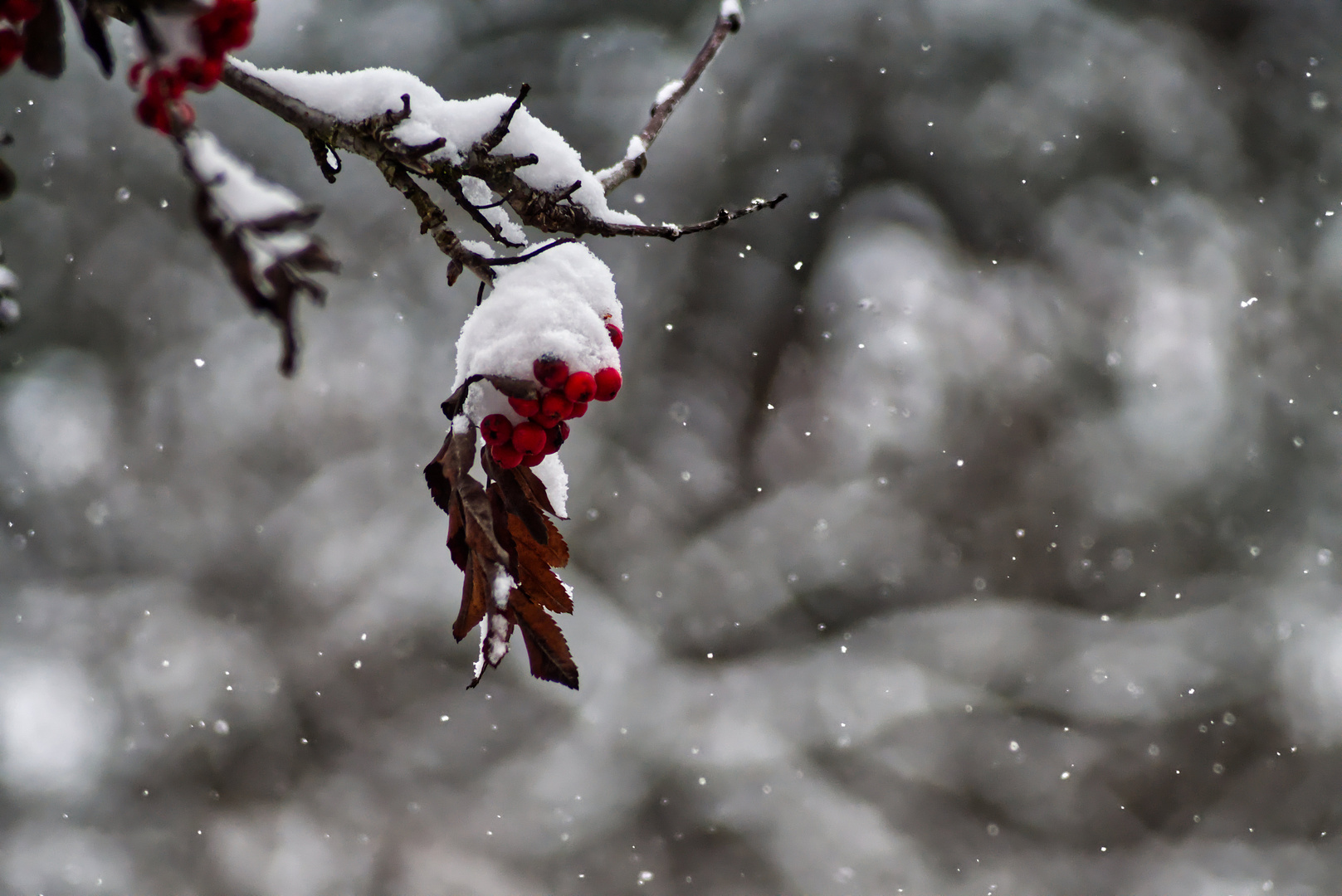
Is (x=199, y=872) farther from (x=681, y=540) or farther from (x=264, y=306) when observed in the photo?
(x=264, y=306)

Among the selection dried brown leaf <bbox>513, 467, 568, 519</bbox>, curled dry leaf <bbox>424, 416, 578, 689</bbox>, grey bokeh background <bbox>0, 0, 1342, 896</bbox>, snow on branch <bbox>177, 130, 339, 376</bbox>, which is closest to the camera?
snow on branch <bbox>177, 130, 339, 376</bbox>

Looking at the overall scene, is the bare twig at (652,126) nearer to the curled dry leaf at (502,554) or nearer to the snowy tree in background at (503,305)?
the snowy tree in background at (503,305)

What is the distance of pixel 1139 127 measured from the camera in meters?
7.15

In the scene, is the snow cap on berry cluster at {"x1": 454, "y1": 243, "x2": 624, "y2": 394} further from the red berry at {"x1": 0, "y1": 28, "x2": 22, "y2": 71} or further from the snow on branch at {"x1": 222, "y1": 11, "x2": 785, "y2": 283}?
the red berry at {"x1": 0, "y1": 28, "x2": 22, "y2": 71}

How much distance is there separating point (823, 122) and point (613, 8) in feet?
6.39

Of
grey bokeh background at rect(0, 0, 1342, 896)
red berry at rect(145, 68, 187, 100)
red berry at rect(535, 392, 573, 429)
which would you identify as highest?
grey bokeh background at rect(0, 0, 1342, 896)

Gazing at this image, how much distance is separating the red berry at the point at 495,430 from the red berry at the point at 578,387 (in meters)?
0.08

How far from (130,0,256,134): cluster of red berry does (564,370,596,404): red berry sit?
1.51 feet

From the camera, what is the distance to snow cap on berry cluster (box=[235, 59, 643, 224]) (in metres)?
0.99

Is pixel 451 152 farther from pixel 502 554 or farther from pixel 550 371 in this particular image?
pixel 502 554

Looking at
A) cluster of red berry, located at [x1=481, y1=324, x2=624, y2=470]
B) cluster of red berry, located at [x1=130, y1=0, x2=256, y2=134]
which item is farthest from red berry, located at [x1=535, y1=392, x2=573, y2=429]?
cluster of red berry, located at [x1=130, y1=0, x2=256, y2=134]

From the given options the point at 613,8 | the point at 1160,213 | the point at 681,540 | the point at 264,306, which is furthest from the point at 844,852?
the point at 264,306

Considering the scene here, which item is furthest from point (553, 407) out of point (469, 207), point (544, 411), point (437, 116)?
point (437, 116)

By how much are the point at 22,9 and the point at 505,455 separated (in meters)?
0.57
